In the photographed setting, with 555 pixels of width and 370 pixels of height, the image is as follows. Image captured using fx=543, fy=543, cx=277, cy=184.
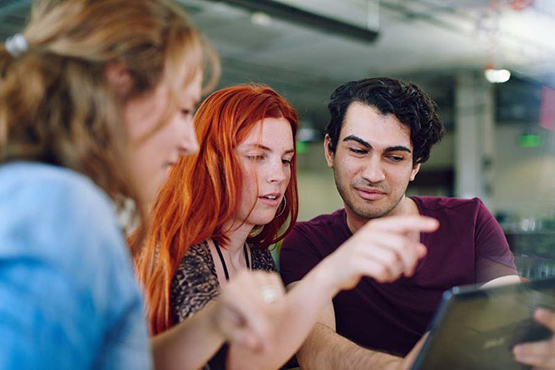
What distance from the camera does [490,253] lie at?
1.84 m

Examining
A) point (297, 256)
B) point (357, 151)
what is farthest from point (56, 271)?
point (357, 151)

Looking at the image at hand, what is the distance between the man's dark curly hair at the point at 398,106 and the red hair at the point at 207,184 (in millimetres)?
387

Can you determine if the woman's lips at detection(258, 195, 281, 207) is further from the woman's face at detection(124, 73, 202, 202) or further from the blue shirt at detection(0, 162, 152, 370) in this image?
the blue shirt at detection(0, 162, 152, 370)

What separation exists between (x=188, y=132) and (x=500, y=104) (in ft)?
38.4

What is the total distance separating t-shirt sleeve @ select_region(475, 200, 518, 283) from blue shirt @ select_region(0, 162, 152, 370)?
1478mm

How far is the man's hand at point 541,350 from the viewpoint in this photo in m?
0.94

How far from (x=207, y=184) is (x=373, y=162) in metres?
0.62

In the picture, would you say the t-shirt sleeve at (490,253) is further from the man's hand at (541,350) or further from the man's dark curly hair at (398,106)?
the man's hand at (541,350)

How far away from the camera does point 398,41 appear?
7.76 metres

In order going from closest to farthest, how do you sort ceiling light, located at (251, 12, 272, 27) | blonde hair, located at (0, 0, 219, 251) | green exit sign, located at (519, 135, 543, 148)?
blonde hair, located at (0, 0, 219, 251) < ceiling light, located at (251, 12, 272, 27) < green exit sign, located at (519, 135, 543, 148)

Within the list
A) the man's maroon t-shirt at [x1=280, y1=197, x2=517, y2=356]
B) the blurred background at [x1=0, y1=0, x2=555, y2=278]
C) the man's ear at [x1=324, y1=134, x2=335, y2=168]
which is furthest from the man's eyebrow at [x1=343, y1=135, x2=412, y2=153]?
the blurred background at [x1=0, y1=0, x2=555, y2=278]

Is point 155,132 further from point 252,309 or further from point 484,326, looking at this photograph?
point 484,326

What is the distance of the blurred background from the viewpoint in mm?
4711

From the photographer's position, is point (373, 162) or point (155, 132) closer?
point (155, 132)
